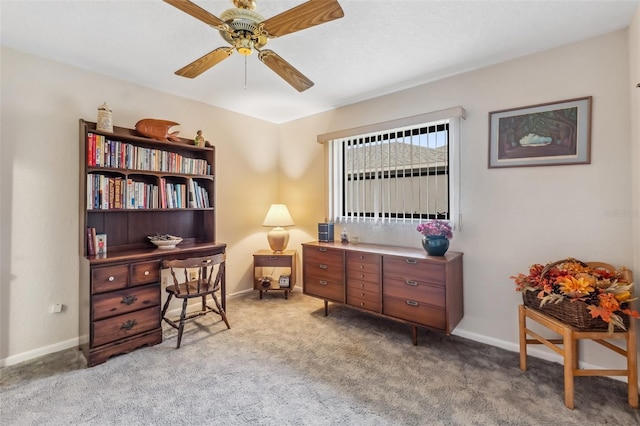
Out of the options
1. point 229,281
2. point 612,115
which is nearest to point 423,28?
→ point 612,115

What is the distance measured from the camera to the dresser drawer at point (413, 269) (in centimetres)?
239

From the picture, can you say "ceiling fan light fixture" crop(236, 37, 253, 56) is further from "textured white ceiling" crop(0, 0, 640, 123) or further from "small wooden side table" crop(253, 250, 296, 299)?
"small wooden side table" crop(253, 250, 296, 299)

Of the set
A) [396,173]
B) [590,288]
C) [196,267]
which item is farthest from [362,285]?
[590,288]

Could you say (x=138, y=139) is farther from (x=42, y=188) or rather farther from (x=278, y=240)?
(x=278, y=240)

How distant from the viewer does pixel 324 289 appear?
3.13 m

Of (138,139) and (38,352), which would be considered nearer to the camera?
(38,352)

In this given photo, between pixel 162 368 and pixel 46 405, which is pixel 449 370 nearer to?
pixel 162 368

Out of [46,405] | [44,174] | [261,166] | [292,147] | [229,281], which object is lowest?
[46,405]

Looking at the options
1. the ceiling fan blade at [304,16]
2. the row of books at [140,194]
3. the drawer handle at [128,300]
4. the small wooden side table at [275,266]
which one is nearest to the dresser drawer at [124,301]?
the drawer handle at [128,300]

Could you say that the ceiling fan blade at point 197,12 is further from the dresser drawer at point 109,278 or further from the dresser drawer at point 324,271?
the dresser drawer at point 324,271

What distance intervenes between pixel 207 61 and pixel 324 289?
7.69ft

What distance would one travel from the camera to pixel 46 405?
5.78ft

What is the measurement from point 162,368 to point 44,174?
1.88m

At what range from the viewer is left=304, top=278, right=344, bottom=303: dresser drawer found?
3000 millimetres
